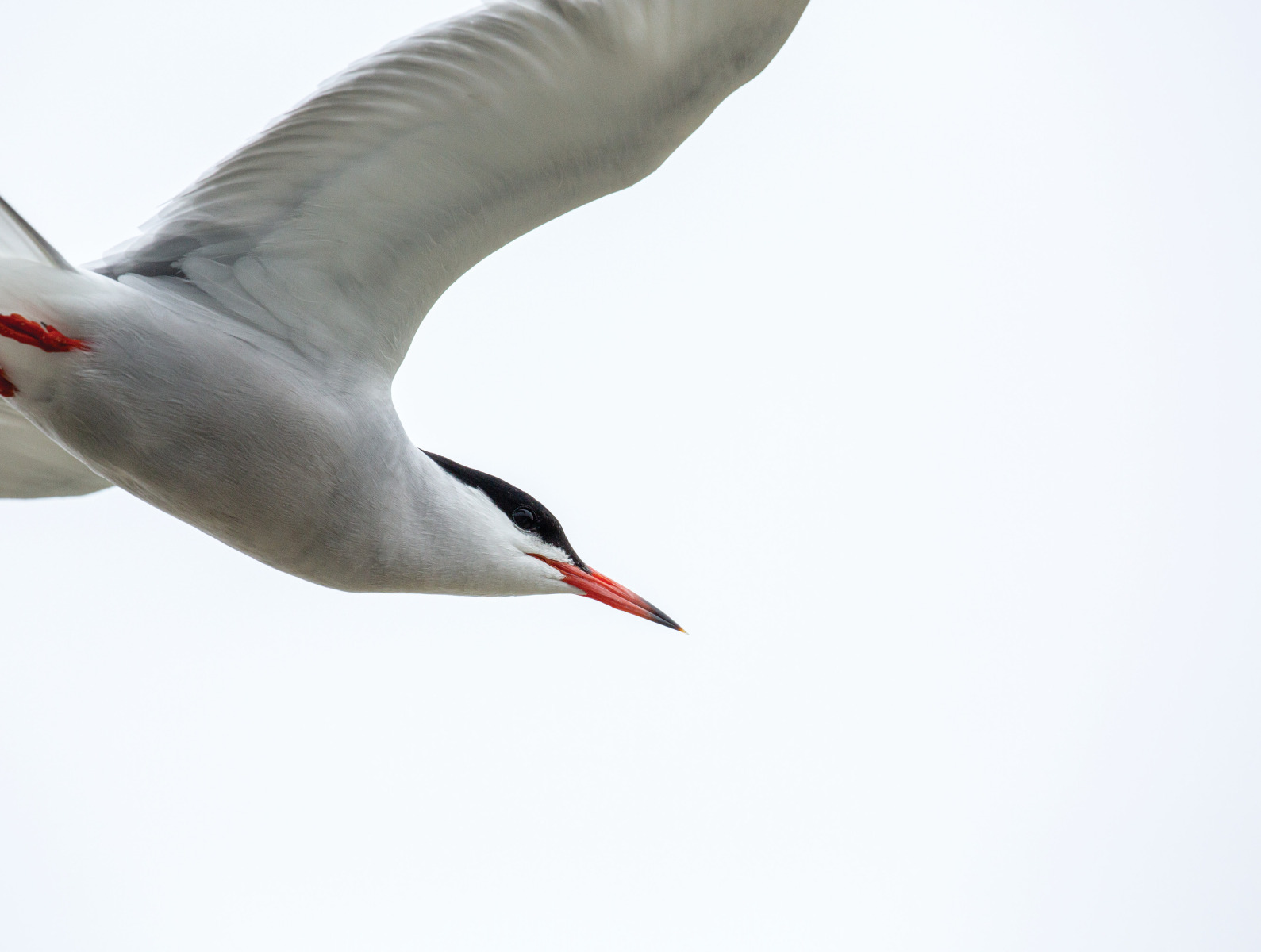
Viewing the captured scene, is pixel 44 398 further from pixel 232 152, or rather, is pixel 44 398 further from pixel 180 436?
pixel 232 152

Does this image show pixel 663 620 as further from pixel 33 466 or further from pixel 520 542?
pixel 33 466

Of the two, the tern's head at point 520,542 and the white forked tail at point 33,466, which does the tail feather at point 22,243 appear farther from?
the tern's head at point 520,542

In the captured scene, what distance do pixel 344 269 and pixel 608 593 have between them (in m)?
0.99

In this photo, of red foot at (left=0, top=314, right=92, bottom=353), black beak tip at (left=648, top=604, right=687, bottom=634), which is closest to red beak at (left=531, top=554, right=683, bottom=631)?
black beak tip at (left=648, top=604, right=687, bottom=634)

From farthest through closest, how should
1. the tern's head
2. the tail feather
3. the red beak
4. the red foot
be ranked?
the red beak → the tern's head → the red foot → the tail feather

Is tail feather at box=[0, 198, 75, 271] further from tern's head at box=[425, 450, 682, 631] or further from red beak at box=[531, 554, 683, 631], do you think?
red beak at box=[531, 554, 683, 631]

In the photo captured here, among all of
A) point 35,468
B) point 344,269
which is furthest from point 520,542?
point 35,468

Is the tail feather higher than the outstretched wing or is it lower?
lower

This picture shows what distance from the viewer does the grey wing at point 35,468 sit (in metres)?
3.01

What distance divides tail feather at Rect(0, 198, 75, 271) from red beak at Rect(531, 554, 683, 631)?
118cm

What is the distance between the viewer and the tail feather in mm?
2178

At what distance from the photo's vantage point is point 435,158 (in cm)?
237

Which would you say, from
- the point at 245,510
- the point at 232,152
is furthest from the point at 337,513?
the point at 232,152

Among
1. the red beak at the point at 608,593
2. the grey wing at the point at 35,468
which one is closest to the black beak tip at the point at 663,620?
the red beak at the point at 608,593
